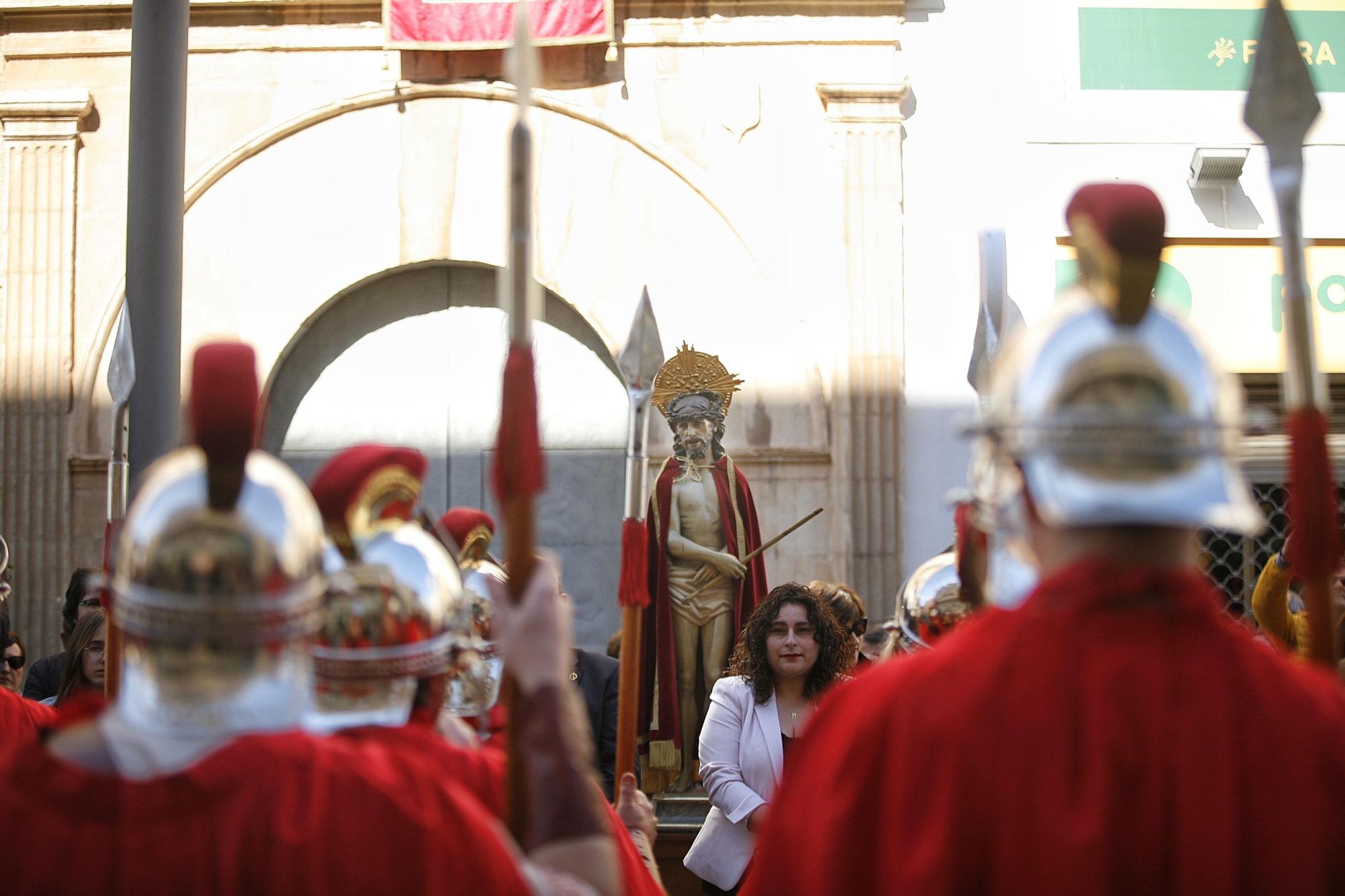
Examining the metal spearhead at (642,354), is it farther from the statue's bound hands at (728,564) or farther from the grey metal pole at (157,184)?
the statue's bound hands at (728,564)

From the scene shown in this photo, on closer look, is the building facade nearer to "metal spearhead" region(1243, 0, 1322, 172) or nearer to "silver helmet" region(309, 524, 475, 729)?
"metal spearhead" region(1243, 0, 1322, 172)

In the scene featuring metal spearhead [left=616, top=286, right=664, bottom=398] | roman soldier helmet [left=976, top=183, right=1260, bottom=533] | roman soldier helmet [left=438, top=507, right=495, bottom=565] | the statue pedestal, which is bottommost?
the statue pedestal

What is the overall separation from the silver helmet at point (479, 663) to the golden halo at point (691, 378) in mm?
4103

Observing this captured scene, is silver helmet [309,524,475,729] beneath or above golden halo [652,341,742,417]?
beneath

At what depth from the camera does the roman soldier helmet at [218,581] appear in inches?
73.0

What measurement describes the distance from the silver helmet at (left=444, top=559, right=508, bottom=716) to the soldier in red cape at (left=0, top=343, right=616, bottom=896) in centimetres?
98

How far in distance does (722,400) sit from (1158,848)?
5.73 meters

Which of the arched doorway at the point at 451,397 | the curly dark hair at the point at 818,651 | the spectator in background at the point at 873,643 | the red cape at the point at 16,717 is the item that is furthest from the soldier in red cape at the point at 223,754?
the arched doorway at the point at 451,397

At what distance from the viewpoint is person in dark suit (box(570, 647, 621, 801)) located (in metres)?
5.56

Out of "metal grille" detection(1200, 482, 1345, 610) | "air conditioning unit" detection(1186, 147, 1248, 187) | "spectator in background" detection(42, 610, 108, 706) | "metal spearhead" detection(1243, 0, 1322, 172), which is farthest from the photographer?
"metal grille" detection(1200, 482, 1345, 610)

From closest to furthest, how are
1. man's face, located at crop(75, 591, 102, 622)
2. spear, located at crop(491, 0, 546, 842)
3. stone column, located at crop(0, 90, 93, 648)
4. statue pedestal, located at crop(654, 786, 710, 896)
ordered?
spear, located at crop(491, 0, 546, 842) < man's face, located at crop(75, 591, 102, 622) < statue pedestal, located at crop(654, 786, 710, 896) < stone column, located at crop(0, 90, 93, 648)

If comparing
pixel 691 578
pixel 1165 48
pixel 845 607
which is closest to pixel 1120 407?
pixel 845 607

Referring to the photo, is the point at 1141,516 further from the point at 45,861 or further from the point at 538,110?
the point at 538,110

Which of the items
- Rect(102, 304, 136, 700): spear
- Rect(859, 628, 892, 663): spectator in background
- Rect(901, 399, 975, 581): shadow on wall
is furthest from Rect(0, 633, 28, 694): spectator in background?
Rect(901, 399, 975, 581): shadow on wall
